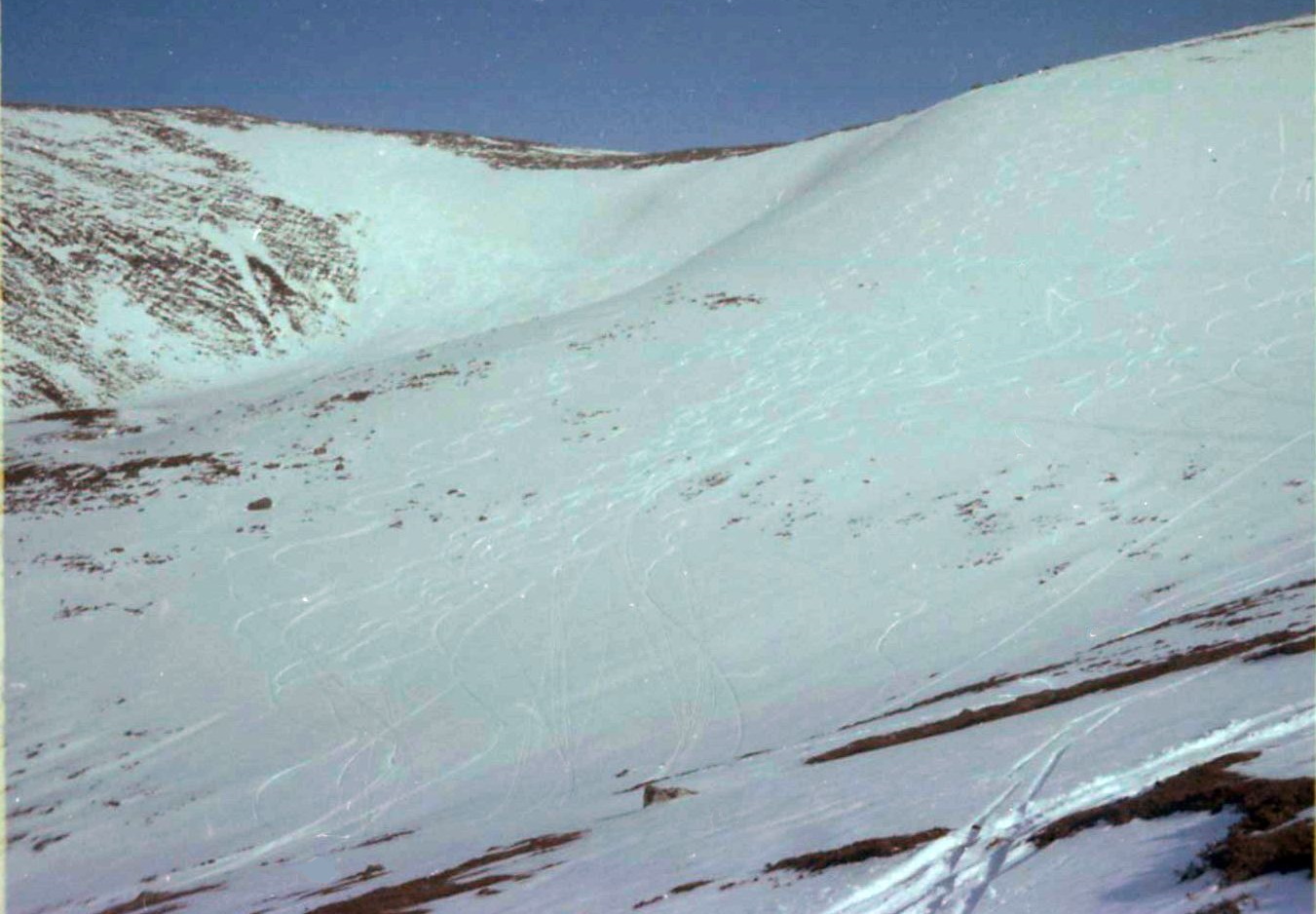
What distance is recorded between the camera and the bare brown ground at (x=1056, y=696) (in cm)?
919

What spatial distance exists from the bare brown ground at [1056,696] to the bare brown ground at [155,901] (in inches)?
202

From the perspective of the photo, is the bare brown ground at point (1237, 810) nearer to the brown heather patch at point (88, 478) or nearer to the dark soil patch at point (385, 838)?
the dark soil patch at point (385, 838)

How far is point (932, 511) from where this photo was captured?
16922mm

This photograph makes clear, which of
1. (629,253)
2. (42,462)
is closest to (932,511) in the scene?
(42,462)

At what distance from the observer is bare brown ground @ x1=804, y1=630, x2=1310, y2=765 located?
30.1 feet

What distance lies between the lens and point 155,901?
382 inches

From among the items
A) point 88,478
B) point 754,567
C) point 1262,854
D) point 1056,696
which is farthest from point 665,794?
point 88,478

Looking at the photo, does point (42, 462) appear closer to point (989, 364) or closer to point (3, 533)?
point (3, 533)

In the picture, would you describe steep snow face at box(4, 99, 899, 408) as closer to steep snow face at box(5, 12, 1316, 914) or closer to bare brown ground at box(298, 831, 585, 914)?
steep snow face at box(5, 12, 1316, 914)

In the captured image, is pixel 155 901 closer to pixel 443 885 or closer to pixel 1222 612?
pixel 443 885

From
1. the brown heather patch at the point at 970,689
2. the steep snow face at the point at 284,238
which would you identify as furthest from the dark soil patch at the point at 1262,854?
the steep snow face at the point at 284,238

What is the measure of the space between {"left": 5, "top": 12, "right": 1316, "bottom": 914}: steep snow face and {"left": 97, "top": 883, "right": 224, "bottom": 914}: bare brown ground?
0.06 metres

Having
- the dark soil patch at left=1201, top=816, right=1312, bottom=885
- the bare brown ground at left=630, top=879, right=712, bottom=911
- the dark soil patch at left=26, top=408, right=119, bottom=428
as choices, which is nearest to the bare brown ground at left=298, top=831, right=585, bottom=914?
the bare brown ground at left=630, top=879, right=712, bottom=911

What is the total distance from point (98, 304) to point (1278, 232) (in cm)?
2860
